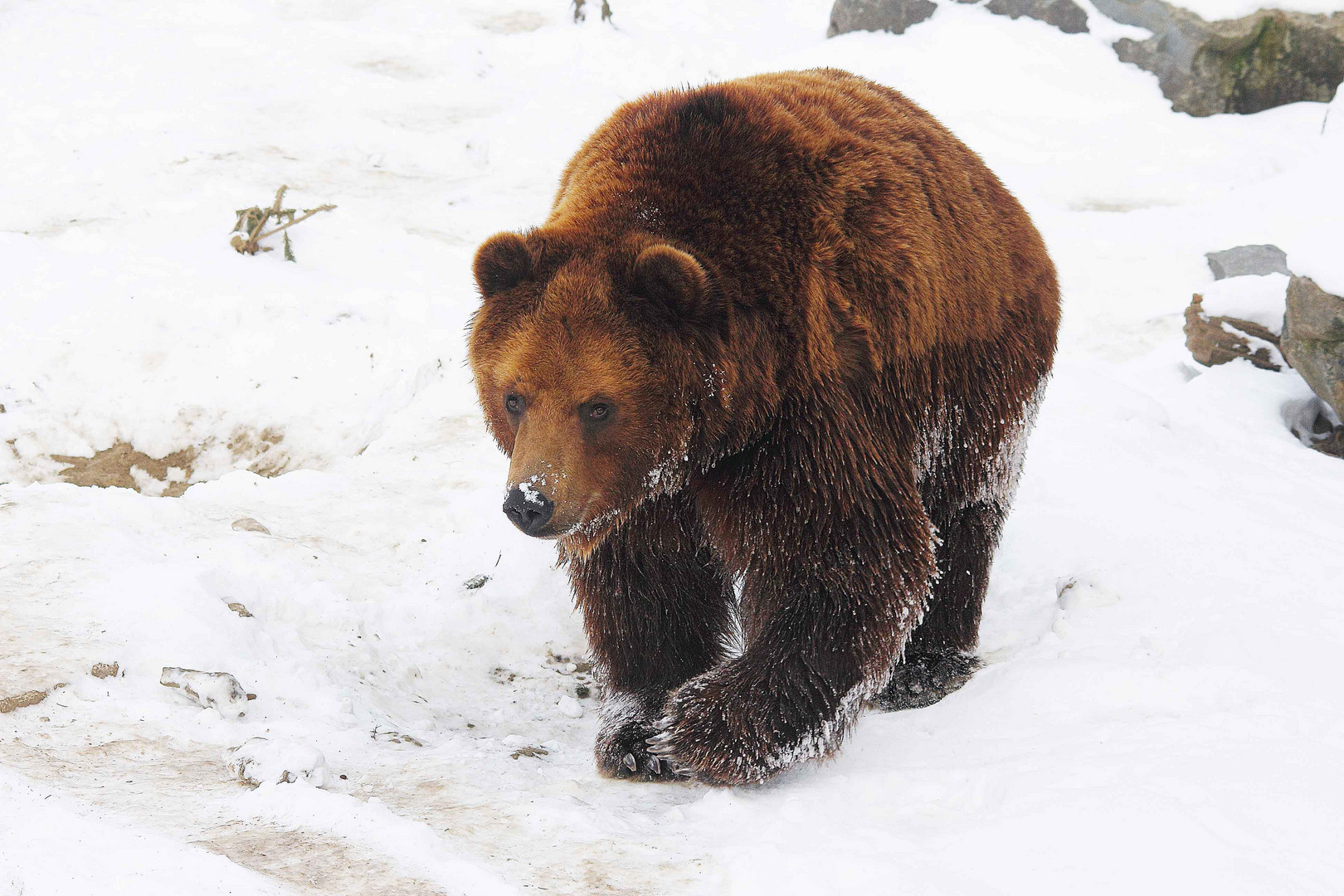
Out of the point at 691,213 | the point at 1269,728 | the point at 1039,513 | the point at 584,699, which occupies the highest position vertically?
the point at 691,213

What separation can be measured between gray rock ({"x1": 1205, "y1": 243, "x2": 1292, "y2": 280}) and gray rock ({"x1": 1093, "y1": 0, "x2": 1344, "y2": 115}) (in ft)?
11.9

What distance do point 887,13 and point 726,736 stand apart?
12417 millimetres

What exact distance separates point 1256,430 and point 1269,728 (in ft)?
13.9

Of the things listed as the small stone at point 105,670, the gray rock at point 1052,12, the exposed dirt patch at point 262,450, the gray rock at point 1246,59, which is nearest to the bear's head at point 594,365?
the small stone at point 105,670

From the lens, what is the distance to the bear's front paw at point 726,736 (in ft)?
11.5

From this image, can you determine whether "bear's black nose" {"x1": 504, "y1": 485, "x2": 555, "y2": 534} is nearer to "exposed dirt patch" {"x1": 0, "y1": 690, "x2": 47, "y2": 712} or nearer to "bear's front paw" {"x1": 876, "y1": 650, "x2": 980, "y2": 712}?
"exposed dirt patch" {"x1": 0, "y1": 690, "x2": 47, "y2": 712}

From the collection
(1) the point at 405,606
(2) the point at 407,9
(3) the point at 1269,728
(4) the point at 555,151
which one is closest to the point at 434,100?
(4) the point at 555,151

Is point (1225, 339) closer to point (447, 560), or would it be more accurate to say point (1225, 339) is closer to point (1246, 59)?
point (447, 560)

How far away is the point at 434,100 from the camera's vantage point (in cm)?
1228

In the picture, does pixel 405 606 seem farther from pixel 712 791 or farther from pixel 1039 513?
pixel 1039 513

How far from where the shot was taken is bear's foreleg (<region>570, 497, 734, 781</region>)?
3738 mm

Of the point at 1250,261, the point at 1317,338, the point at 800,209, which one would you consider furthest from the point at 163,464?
the point at 1250,261

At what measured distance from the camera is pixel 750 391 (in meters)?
3.23

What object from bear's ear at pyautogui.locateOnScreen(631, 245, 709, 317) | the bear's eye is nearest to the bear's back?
bear's ear at pyautogui.locateOnScreen(631, 245, 709, 317)
